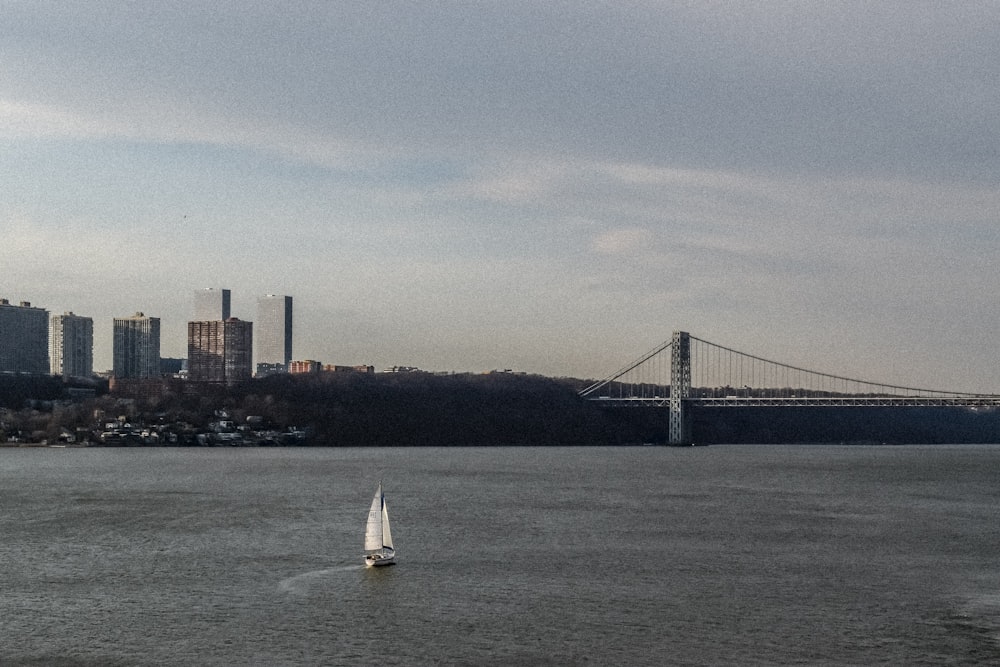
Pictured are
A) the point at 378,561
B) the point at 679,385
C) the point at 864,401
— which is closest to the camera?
the point at 378,561

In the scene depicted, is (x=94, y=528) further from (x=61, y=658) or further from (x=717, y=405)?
(x=717, y=405)

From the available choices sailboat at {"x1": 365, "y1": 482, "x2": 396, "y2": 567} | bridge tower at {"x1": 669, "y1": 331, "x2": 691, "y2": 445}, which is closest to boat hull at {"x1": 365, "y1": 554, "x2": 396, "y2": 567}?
sailboat at {"x1": 365, "y1": 482, "x2": 396, "y2": 567}

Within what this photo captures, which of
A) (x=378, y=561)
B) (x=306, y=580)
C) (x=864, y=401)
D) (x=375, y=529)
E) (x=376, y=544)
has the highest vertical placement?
(x=864, y=401)

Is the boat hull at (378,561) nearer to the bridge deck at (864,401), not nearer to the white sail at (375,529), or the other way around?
the white sail at (375,529)

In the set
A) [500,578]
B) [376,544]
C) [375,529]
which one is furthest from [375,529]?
[500,578]

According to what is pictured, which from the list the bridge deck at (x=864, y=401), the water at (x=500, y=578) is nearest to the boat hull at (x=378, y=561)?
the water at (x=500, y=578)

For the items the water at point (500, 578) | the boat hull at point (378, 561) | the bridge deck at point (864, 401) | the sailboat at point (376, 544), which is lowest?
the water at point (500, 578)

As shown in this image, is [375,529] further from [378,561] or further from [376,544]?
[378,561]
